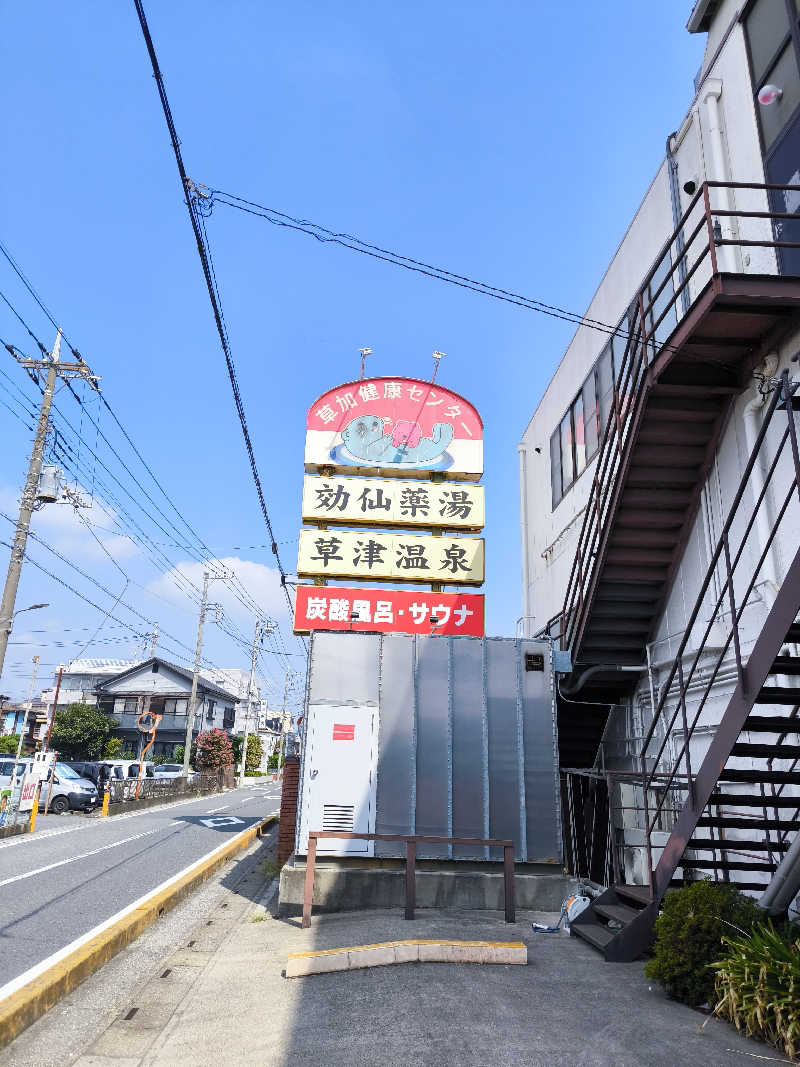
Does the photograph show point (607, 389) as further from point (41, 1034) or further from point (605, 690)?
point (41, 1034)

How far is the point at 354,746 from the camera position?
10.0 metres

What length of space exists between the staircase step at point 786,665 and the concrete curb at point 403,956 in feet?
11.8

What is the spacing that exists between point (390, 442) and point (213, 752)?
124 ft

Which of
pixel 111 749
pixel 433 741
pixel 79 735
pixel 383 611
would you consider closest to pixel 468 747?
pixel 433 741

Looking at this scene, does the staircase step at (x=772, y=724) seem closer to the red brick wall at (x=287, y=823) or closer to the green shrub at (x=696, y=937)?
the green shrub at (x=696, y=937)

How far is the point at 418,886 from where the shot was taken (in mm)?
9211

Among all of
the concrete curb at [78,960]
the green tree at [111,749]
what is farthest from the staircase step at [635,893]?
the green tree at [111,749]

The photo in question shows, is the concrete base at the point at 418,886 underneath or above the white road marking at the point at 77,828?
above

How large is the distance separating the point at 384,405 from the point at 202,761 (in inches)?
1506

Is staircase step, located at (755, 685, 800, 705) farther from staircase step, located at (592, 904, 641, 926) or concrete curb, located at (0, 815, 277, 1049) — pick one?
concrete curb, located at (0, 815, 277, 1049)

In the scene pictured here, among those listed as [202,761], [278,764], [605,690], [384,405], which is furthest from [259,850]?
[278,764]

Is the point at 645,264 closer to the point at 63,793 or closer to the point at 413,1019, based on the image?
the point at 413,1019

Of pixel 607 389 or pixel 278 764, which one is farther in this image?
pixel 278 764

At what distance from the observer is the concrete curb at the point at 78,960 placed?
5.38 m
